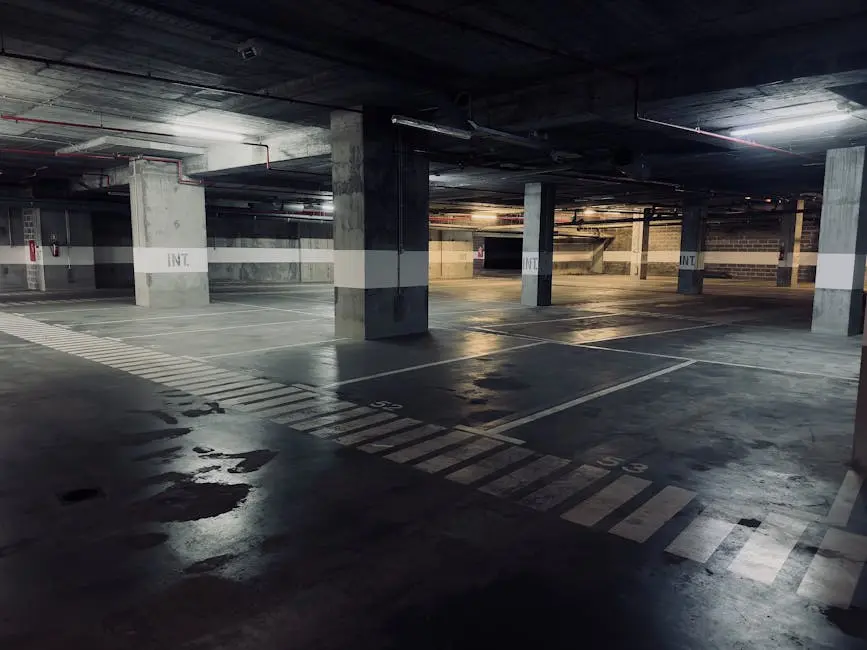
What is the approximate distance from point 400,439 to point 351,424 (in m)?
0.63

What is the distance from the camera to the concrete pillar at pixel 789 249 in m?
27.3

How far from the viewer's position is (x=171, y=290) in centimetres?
1600

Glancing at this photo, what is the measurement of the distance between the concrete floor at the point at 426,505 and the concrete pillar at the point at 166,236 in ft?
24.8

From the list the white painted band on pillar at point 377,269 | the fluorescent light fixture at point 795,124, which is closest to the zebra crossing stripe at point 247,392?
the white painted band on pillar at point 377,269

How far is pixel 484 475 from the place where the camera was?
427 centimetres

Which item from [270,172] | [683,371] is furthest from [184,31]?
[270,172]

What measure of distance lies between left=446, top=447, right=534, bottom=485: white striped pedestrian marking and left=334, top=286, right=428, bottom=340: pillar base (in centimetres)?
576

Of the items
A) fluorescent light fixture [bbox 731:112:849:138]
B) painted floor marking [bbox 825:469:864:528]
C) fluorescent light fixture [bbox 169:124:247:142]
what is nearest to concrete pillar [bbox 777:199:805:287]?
fluorescent light fixture [bbox 731:112:849:138]

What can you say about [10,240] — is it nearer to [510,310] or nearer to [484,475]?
[510,310]

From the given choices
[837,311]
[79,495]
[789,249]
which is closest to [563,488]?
[79,495]

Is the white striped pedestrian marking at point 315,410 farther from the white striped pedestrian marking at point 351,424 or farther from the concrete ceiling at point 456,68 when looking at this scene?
the concrete ceiling at point 456,68

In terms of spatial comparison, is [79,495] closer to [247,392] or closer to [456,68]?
[247,392]

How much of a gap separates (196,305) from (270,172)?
4313mm

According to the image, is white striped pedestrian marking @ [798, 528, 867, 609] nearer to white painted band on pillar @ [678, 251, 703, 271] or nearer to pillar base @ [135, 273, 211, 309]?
pillar base @ [135, 273, 211, 309]
